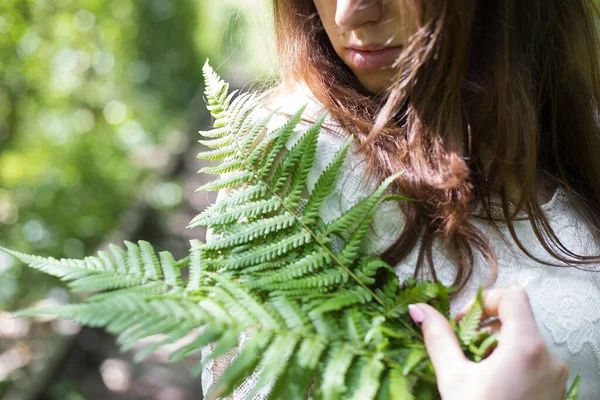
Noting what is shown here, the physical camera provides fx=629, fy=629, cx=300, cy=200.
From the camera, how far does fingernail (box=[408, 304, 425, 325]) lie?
1288 mm

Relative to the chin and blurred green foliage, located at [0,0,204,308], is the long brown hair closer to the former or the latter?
the chin

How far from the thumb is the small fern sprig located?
3 centimetres

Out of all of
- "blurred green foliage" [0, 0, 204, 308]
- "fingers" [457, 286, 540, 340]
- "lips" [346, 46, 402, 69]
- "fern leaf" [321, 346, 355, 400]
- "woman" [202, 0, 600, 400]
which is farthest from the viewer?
"blurred green foliage" [0, 0, 204, 308]

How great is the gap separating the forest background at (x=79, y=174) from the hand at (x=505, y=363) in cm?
133

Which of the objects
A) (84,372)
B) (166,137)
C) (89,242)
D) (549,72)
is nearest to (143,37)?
(166,137)

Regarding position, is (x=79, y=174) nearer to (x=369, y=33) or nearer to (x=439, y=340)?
(x=369, y=33)

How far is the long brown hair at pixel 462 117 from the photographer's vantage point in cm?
153

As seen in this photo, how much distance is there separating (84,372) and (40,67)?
2.21m

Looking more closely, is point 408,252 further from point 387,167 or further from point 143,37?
point 143,37

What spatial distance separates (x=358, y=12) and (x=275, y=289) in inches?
28.0

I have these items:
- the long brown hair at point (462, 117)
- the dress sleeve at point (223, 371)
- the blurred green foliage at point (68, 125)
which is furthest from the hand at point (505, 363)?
the blurred green foliage at point (68, 125)

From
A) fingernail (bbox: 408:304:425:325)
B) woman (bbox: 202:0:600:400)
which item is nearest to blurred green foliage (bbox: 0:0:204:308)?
woman (bbox: 202:0:600:400)

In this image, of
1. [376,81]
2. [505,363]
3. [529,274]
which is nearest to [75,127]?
[376,81]

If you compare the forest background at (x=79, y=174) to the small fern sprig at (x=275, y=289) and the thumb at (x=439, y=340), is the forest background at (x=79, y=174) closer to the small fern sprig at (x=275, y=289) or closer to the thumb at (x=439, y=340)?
the small fern sprig at (x=275, y=289)
